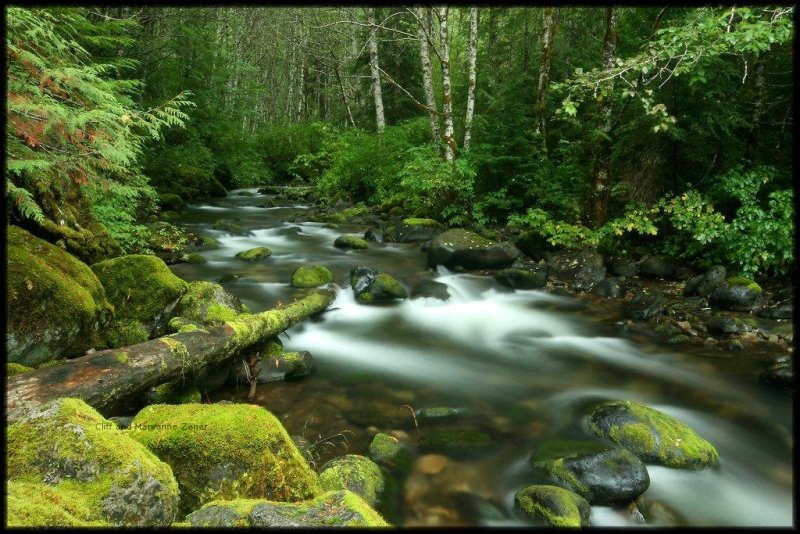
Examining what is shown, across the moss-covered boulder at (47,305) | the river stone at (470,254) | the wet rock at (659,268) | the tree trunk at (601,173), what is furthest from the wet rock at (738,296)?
the moss-covered boulder at (47,305)

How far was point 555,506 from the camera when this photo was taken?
3.51m

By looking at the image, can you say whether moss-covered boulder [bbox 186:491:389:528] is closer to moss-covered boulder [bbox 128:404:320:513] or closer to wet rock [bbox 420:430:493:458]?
moss-covered boulder [bbox 128:404:320:513]

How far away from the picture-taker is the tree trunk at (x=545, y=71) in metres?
11.9

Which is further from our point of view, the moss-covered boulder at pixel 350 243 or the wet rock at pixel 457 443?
the moss-covered boulder at pixel 350 243

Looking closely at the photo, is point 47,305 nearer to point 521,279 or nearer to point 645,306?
point 521,279

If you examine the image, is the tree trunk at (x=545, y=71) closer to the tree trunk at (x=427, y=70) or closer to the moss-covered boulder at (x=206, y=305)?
the tree trunk at (x=427, y=70)

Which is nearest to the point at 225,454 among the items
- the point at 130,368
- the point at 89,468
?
the point at 89,468

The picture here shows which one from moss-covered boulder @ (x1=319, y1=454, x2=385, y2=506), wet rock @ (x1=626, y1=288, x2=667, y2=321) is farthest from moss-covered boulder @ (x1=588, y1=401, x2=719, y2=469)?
wet rock @ (x1=626, y1=288, x2=667, y2=321)

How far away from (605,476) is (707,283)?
608 cm

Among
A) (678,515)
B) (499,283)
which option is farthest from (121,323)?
(499,283)

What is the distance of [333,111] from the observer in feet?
112

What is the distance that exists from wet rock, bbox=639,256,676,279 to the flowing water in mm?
1672

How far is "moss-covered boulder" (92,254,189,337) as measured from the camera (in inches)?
227

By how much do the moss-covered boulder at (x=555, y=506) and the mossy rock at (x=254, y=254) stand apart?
8520 mm
